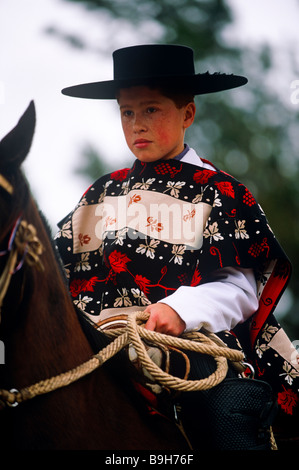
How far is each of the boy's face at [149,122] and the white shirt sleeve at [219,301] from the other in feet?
2.12

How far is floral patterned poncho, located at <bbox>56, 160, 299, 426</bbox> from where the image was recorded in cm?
239

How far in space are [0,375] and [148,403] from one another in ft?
1.85

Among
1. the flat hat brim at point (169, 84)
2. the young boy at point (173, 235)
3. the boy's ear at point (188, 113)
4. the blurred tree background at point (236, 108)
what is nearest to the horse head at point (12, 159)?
the young boy at point (173, 235)

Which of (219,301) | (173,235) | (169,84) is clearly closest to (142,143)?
(169,84)

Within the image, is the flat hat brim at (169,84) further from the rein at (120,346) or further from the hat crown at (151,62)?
the rein at (120,346)

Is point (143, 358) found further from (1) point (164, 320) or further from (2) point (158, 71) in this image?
(2) point (158, 71)

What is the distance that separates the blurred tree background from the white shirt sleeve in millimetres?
10847

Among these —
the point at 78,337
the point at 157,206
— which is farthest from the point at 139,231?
the point at 78,337

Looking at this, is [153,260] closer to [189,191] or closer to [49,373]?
[189,191]

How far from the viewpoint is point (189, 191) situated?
8.35 feet

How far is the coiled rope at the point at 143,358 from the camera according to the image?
1718mm

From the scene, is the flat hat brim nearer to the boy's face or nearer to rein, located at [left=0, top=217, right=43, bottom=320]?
the boy's face

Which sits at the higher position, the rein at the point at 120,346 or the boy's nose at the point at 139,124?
the boy's nose at the point at 139,124

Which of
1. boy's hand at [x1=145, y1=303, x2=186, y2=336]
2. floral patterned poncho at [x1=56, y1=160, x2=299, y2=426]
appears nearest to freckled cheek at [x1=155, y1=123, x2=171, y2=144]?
floral patterned poncho at [x1=56, y1=160, x2=299, y2=426]
